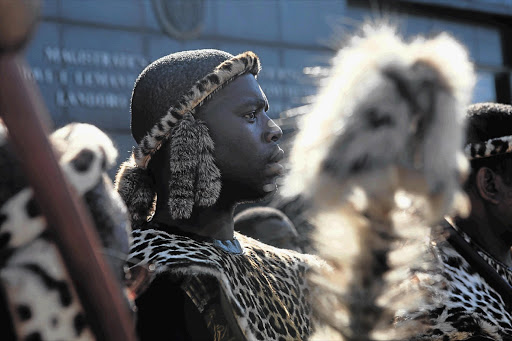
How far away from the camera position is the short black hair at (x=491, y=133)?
345 centimetres

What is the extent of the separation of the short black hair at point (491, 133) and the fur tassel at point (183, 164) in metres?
1.46

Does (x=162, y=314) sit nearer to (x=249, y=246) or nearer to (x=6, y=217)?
(x=249, y=246)

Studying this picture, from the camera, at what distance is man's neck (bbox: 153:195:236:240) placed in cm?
294

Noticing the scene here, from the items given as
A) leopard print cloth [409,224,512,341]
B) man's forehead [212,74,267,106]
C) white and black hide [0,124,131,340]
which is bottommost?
leopard print cloth [409,224,512,341]

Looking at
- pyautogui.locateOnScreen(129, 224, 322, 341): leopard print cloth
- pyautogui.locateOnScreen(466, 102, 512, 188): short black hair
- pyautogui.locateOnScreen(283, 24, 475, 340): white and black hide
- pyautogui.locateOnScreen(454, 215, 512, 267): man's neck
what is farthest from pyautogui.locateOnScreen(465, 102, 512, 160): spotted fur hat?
pyautogui.locateOnScreen(283, 24, 475, 340): white and black hide

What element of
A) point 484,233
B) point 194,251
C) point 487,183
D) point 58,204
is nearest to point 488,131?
point 487,183

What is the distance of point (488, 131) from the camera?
348cm

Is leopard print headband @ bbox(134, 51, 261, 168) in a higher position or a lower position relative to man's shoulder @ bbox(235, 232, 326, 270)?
higher

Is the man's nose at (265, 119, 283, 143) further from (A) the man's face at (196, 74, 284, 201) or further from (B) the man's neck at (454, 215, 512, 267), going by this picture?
(B) the man's neck at (454, 215, 512, 267)

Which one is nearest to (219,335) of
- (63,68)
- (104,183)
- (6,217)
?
(104,183)

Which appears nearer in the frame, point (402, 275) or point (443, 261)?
point (402, 275)

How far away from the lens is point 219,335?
8.19 ft

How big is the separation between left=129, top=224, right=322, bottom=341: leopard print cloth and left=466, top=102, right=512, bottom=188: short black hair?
3.71 feet

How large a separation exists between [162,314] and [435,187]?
→ 63.5 inches
